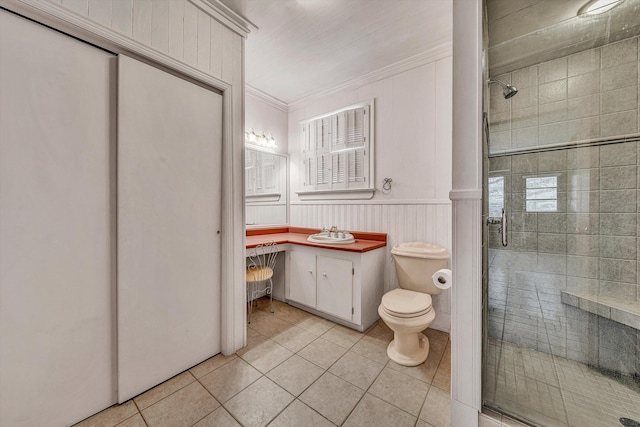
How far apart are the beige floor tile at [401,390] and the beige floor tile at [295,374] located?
1.30ft

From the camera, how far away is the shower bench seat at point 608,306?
1.21 meters

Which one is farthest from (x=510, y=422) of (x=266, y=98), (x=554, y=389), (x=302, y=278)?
(x=266, y=98)

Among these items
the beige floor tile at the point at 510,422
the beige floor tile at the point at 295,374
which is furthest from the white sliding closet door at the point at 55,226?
the beige floor tile at the point at 510,422

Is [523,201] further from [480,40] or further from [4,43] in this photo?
[4,43]

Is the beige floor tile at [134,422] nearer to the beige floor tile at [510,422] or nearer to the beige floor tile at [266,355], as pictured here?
the beige floor tile at [266,355]

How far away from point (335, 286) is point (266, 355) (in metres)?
0.81

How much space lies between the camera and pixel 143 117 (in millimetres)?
1398

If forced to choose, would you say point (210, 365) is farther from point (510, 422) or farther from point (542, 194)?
point (542, 194)

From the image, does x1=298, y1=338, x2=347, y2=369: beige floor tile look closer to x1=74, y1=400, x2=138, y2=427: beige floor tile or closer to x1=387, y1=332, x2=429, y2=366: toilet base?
x1=387, y1=332, x2=429, y2=366: toilet base

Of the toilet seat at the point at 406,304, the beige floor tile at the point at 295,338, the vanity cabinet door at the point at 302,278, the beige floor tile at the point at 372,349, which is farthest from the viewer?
the vanity cabinet door at the point at 302,278

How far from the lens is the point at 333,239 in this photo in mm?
2498

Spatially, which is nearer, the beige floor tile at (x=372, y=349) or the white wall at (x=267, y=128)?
the beige floor tile at (x=372, y=349)

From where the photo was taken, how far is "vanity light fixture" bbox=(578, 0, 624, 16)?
1190 mm

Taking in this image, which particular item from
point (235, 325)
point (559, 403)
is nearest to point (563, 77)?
point (559, 403)
